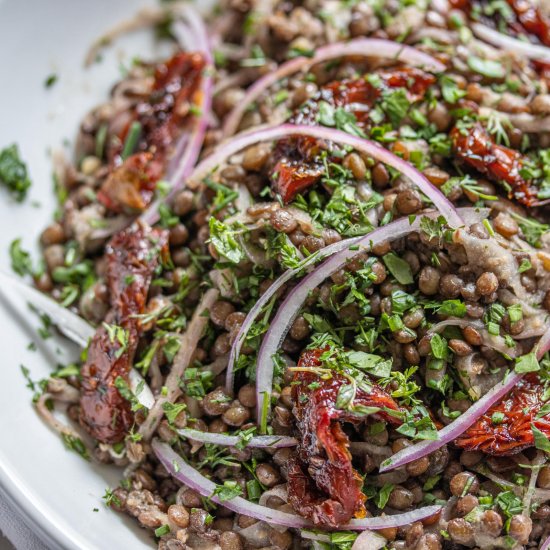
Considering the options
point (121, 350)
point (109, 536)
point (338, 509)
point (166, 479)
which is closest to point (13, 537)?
point (109, 536)

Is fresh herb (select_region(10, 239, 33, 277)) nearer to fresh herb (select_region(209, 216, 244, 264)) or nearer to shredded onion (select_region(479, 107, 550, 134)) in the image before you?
fresh herb (select_region(209, 216, 244, 264))

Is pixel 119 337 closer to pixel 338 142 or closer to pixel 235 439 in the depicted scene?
pixel 235 439

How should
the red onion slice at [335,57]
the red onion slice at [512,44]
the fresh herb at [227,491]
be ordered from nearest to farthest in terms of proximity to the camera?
1. the fresh herb at [227,491]
2. the red onion slice at [335,57]
3. the red onion slice at [512,44]

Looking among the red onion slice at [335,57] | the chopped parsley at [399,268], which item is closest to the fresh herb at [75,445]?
the chopped parsley at [399,268]

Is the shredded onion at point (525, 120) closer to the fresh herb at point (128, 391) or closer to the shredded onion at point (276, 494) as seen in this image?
the shredded onion at point (276, 494)

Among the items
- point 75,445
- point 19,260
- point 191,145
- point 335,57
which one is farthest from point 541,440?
point 19,260

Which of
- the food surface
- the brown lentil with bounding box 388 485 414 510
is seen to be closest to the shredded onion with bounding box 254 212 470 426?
the food surface

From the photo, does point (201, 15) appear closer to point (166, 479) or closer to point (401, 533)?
point (166, 479)
